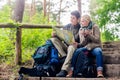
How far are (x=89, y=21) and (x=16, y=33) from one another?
1.91 metres

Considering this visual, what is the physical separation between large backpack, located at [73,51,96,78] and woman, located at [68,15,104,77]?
0.30 feet

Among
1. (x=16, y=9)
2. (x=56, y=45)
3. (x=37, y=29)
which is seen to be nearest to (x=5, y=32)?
(x=37, y=29)

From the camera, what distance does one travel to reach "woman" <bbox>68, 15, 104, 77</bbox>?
619 cm

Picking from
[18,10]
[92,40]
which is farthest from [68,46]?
[18,10]

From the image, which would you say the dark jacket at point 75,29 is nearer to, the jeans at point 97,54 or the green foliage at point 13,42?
the jeans at point 97,54

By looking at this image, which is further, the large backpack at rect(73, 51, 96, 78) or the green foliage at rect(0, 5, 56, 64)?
the green foliage at rect(0, 5, 56, 64)

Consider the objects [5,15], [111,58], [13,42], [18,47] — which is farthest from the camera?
[5,15]

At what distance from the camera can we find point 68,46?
6707 millimetres

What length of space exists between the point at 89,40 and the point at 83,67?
69 centimetres

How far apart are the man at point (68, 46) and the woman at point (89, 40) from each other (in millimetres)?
126

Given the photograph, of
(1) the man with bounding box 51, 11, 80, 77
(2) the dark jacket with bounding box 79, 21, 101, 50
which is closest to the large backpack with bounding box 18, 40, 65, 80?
(1) the man with bounding box 51, 11, 80, 77

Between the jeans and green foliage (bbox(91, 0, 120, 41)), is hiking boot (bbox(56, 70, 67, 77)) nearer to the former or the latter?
the jeans

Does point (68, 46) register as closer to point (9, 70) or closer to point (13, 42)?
point (9, 70)

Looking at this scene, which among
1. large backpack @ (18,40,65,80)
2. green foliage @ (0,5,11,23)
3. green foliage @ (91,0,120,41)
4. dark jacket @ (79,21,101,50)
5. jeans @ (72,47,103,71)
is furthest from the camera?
A: green foliage @ (91,0,120,41)
